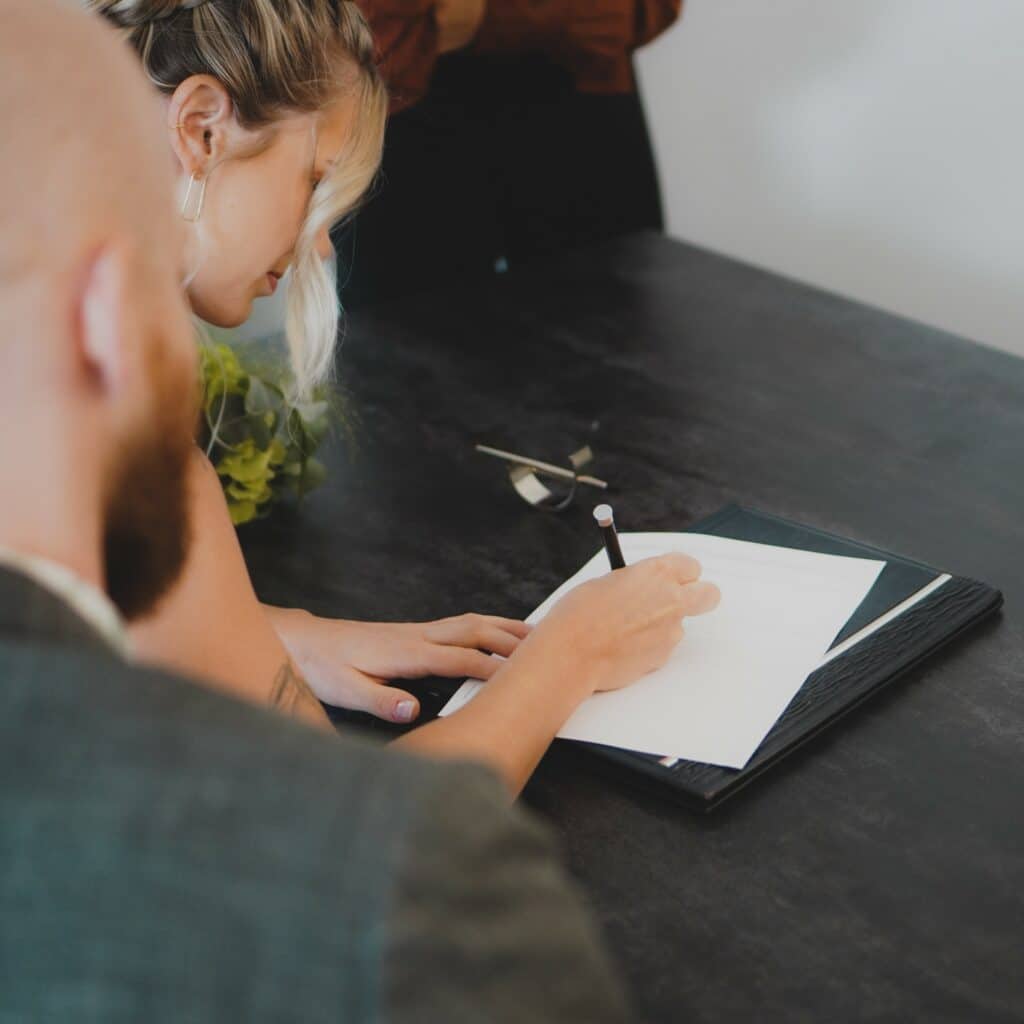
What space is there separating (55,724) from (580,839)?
1.93 ft

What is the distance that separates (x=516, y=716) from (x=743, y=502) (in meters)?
0.49

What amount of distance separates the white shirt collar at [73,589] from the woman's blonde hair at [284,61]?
842 millimetres

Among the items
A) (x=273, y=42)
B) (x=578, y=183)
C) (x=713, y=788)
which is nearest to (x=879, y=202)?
(x=578, y=183)

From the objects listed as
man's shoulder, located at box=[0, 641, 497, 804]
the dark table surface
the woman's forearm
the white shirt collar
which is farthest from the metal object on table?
man's shoulder, located at box=[0, 641, 497, 804]

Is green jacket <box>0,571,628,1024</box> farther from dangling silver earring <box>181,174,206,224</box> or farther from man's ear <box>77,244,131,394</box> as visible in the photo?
dangling silver earring <box>181,174,206,224</box>

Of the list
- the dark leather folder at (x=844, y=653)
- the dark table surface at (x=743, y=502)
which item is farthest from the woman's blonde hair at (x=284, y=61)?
the dark leather folder at (x=844, y=653)

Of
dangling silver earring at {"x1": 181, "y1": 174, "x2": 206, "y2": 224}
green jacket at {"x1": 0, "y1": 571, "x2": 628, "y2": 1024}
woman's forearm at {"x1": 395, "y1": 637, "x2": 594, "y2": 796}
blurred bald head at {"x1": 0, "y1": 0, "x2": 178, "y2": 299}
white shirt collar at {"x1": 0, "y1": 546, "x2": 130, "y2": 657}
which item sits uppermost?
blurred bald head at {"x1": 0, "y1": 0, "x2": 178, "y2": 299}

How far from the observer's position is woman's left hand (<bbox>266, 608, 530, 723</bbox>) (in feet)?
4.15

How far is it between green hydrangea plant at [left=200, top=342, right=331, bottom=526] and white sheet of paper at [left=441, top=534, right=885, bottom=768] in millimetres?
360

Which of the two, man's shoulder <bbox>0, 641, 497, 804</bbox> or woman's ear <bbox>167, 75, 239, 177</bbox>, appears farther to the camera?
woman's ear <bbox>167, 75, 239, 177</bbox>

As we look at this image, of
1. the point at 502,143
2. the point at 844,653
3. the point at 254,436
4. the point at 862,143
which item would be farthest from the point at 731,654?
the point at 862,143

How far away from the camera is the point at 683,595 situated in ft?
4.14

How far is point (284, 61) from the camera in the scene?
1462 mm

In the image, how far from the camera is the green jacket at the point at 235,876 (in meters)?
0.54
